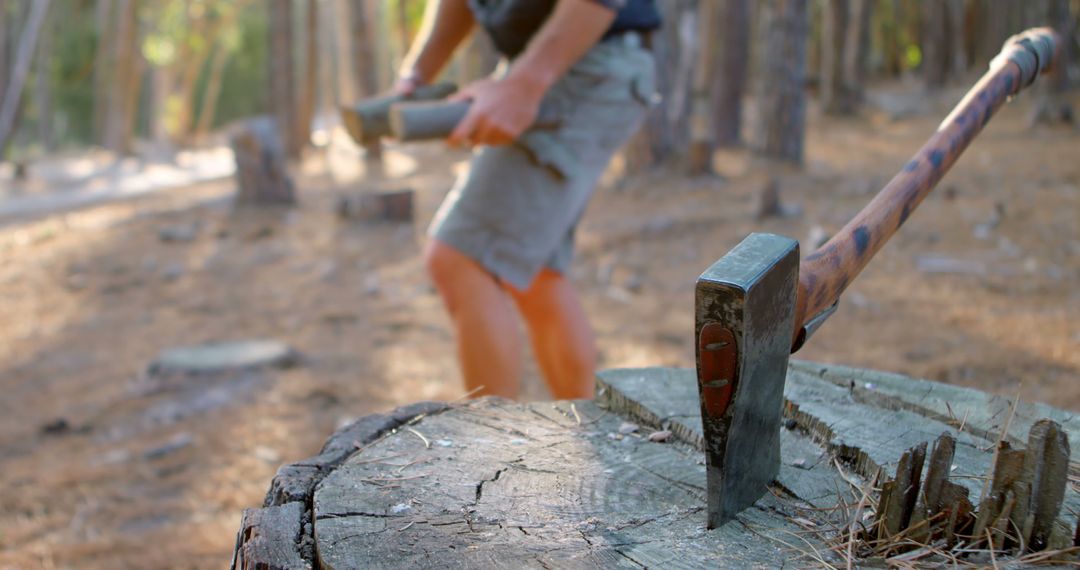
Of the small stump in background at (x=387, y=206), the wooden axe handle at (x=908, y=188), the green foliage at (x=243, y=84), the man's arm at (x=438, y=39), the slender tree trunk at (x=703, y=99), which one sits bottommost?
the green foliage at (x=243, y=84)

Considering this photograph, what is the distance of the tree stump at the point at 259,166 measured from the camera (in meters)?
8.11

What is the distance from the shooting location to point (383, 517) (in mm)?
1352

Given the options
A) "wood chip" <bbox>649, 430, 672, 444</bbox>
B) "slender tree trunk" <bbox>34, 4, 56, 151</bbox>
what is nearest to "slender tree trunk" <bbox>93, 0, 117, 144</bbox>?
"slender tree trunk" <bbox>34, 4, 56, 151</bbox>

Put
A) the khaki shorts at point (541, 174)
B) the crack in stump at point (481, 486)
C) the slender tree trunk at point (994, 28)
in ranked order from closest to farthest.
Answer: the crack in stump at point (481, 486) → the khaki shorts at point (541, 174) → the slender tree trunk at point (994, 28)

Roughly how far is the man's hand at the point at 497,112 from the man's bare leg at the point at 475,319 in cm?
33

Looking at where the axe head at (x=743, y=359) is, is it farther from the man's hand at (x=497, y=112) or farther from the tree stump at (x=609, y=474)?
the man's hand at (x=497, y=112)

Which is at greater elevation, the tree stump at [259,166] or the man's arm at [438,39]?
the man's arm at [438,39]

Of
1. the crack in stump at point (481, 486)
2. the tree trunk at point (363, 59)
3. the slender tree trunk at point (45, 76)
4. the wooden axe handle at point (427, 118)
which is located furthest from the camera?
the slender tree trunk at point (45, 76)

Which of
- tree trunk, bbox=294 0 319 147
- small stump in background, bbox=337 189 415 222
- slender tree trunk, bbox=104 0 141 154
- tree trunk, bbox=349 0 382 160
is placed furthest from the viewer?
slender tree trunk, bbox=104 0 141 154

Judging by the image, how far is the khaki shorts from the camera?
8.23 feet

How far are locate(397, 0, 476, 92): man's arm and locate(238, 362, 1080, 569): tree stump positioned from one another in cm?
139

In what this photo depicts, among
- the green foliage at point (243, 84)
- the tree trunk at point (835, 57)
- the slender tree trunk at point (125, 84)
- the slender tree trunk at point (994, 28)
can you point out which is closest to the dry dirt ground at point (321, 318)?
the tree trunk at point (835, 57)

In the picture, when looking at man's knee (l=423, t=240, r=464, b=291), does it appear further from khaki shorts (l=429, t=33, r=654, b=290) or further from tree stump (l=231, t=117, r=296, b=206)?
tree stump (l=231, t=117, r=296, b=206)

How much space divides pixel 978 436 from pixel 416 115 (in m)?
1.37
